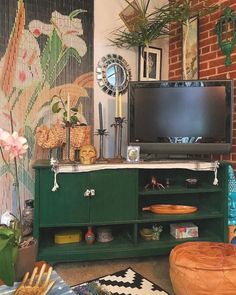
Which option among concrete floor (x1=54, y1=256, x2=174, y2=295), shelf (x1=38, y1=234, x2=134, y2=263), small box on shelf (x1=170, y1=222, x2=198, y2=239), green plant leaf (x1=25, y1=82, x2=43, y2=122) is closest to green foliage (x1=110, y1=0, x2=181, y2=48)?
green plant leaf (x1=25, y1=82, x2=43, y2=122)

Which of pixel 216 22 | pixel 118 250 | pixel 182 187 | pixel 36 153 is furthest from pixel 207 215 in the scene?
pixel 216 22

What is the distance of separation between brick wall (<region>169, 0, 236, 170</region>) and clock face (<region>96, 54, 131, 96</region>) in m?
0.56

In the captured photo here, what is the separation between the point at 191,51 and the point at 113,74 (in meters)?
0.78

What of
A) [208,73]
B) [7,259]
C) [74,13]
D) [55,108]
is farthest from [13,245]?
[208,73]

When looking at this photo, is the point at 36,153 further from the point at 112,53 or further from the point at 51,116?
the point at 112,53

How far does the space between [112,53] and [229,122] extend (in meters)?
1.23

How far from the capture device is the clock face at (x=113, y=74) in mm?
2719

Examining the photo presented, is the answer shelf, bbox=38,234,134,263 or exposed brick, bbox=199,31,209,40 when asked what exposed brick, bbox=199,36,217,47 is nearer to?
exposed brick, bbox=199,31,209,40

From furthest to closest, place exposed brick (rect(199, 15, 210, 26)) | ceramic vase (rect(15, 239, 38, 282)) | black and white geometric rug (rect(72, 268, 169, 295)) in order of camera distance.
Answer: exposed brick (rect(199, 15, 210, 26)) → black and white geometric rug (rect(72, 268, 169, 295)) → ceramic vase (rect(15, 239, 38, 282))

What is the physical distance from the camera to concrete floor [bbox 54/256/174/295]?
77.6 inches

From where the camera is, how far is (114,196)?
213cm

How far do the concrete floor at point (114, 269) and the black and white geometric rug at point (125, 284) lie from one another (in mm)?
55

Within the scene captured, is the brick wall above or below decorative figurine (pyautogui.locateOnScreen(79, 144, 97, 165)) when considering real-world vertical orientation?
above

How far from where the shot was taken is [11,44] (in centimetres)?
239
